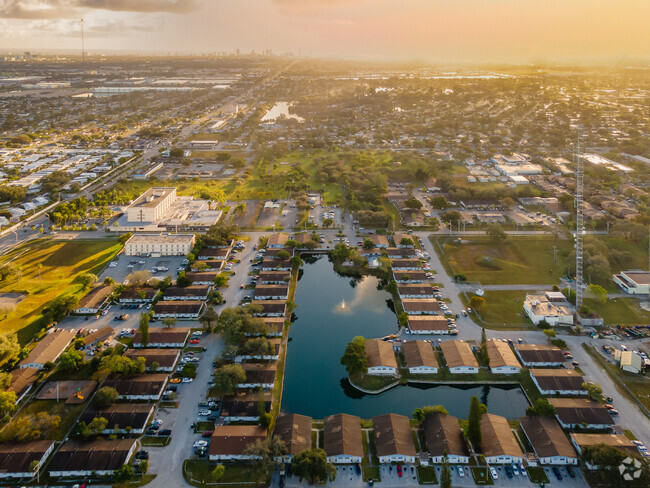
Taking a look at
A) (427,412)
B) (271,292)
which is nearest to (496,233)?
(271,292)

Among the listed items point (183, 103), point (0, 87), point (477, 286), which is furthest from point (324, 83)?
point (477, 286)

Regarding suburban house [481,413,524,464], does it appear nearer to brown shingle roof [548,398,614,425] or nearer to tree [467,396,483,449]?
tree [467,396,483,449]

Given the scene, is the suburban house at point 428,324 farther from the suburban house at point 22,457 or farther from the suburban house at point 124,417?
the suburban house at point 22,457

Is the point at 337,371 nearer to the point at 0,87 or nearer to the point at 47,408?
the point at 47,408

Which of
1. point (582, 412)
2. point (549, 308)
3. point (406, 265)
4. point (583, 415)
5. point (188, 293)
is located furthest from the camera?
point (406, 265)

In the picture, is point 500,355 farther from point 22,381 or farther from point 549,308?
point 22,381

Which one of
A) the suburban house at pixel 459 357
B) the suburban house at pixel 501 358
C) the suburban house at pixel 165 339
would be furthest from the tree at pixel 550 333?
the suburban house at pixel 165 339
